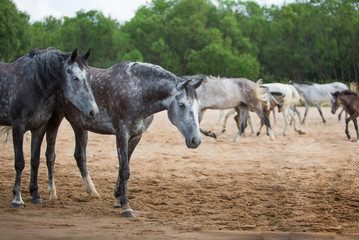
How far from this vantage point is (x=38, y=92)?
5414 mm

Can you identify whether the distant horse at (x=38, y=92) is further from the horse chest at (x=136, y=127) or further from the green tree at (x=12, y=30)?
the green tree at (x=12, y=30)

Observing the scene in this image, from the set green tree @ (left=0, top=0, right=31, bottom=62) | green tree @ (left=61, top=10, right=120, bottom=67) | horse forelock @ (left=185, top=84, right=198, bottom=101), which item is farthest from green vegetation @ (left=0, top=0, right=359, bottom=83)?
horse forelock @ (left=185, top=84, right=198, bottom=101)

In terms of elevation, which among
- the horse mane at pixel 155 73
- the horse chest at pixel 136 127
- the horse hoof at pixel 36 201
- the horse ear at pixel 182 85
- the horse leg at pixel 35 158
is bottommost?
the horse hoof at pixel 36 201

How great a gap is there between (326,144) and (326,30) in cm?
4149

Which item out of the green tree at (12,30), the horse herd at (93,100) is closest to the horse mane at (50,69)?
the horse herd at (93,100)

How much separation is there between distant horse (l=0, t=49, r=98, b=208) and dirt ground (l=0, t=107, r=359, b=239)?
94 centimetres

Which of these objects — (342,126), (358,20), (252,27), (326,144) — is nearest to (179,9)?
(252,27)

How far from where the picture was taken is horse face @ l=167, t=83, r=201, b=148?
16.1 feet

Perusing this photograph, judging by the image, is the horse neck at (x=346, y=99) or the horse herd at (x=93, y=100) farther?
the horse neck at (x=346, y=99)

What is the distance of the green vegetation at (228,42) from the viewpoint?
156 feet

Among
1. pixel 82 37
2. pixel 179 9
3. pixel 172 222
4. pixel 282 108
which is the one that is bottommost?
pixel 172 222

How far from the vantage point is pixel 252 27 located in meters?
60.7

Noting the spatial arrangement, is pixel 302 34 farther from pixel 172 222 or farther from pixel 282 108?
pixel 172 222

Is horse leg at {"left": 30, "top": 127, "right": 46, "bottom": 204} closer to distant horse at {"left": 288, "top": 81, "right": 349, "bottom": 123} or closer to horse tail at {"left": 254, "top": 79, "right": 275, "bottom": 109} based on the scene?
horse tail at {"left": 254, "top": 79, "right": 275, "bottom": 109}
